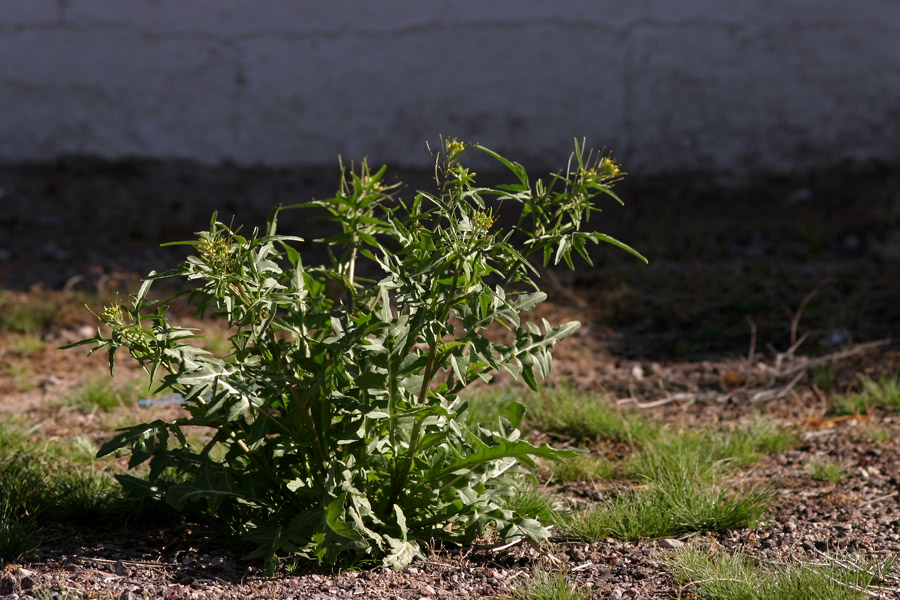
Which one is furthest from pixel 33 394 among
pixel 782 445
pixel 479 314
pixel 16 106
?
pixel 16 106

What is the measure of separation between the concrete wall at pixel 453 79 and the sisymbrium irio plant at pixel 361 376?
15.6 feet

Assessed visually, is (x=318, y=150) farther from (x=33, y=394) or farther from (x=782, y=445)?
(x=782, y=445)

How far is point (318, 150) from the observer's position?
6.92 metres

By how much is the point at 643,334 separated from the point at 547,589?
8.07 feet

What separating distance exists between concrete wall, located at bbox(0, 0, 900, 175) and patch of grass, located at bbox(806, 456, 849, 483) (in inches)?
169

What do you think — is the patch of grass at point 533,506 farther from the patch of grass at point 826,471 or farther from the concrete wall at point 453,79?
the concrete wall at point 453,79

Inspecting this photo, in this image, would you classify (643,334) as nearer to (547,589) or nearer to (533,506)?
(533,506)

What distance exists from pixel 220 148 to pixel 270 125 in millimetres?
398

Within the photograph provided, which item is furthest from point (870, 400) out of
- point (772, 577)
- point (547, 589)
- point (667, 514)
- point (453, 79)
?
point (453, 79)

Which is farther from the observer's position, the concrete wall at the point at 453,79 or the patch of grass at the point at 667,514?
the concrete wall at the point at 453,79

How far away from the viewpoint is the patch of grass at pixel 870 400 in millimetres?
3379

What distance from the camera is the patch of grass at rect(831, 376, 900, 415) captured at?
3.38 meters

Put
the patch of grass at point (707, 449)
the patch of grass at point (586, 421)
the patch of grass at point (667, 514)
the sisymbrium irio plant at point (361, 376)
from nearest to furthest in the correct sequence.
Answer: the sisymbrium irio plant at point (361, 376)
the patch of grass at point (667, 514)
the patch of grass at point (707, 449)
the patch of grass at point (586, 421)

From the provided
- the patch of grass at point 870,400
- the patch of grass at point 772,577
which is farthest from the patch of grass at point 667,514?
the patch of grass at point 870,400
